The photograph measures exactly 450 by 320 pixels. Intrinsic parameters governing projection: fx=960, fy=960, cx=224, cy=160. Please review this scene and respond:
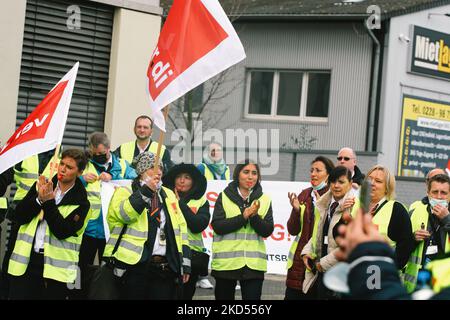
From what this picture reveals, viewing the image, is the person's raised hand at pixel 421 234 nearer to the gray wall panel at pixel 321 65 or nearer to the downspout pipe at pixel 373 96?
the downspout pipe at pixel 373 96

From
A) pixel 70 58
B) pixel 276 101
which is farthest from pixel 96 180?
pixel 276 101

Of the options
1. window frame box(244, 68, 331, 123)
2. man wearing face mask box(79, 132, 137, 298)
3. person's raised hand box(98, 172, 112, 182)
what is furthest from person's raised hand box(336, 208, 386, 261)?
window frame box(244, 68, 331, 123)

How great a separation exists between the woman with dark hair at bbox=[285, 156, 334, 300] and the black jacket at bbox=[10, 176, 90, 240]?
1941mm

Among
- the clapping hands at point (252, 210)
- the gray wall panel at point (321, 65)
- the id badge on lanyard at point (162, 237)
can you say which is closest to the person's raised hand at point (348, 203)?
the clapping hands at point (252, 210)

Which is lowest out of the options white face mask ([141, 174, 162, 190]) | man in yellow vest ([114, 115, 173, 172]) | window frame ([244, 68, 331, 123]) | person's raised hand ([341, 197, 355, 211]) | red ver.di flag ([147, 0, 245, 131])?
person's raised hand ([341, 197, 355, 211])

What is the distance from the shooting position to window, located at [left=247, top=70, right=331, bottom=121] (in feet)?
89.5

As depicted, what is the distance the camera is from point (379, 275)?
316 cm

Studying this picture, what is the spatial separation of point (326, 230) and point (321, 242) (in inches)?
4.9

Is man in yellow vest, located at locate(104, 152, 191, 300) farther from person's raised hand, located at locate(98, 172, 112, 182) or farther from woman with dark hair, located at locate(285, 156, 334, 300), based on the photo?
person's raised hand, located at locate(98, 172, 112, 182)

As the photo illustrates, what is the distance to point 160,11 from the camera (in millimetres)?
13055

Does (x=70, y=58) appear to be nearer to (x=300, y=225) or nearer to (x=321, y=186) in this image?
(x=321, y=186)

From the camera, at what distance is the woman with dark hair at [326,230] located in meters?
8.23

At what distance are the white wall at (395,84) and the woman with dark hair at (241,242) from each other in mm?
16315

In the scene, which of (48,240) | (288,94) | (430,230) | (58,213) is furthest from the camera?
(288,94)
